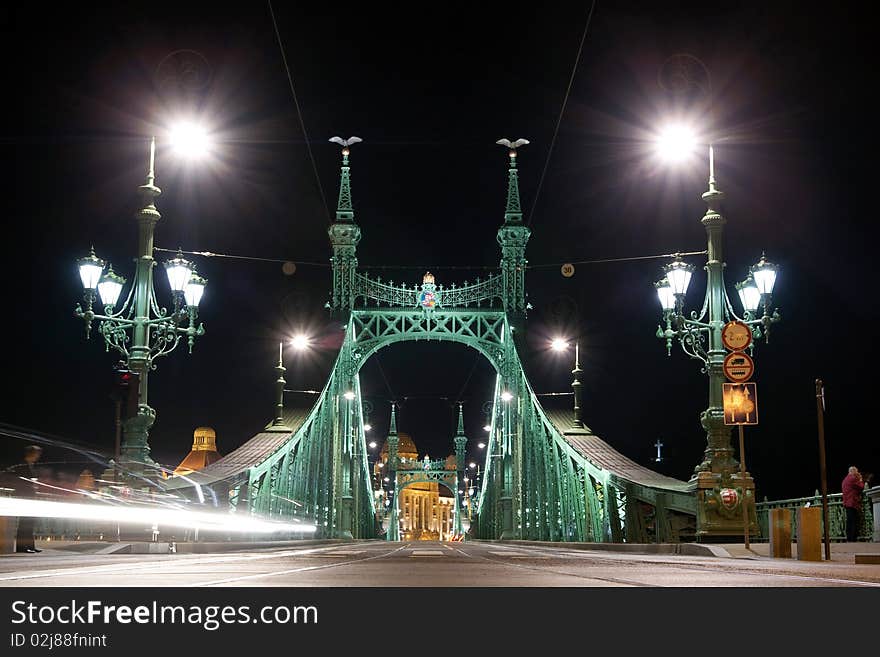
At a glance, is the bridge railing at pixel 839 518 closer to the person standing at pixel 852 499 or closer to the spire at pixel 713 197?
the person standing at pixel 852 499

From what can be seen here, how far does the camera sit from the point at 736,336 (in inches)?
595

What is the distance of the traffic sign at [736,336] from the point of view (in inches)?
591

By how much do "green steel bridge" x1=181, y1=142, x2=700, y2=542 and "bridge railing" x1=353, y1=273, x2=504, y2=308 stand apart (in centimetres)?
5

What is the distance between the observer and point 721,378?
16062 mm

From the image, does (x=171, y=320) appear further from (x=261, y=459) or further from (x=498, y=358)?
(x=498, y=358)

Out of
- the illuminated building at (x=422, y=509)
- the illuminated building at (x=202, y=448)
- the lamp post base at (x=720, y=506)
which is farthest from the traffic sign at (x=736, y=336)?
the illuminated building at (x=422, y=509)

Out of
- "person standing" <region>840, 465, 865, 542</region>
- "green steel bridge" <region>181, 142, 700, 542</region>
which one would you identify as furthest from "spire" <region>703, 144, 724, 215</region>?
"green steel bridge" <region>181, 142, 700, 542</region>

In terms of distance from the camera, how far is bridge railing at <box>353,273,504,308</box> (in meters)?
47.3

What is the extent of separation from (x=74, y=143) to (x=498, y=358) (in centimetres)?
2840

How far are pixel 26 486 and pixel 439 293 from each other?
38604mm

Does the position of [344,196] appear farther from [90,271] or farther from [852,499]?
[852,499]

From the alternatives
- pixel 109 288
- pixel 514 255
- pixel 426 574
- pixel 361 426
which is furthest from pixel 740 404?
pixel 361 426

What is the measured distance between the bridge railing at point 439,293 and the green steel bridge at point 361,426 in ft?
0.17
